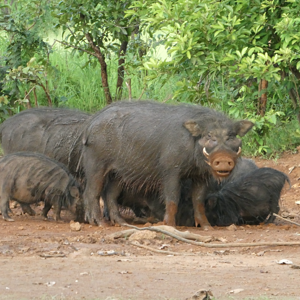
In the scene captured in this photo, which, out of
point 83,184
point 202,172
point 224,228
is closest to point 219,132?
point 202,172

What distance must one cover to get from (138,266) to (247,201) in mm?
3064

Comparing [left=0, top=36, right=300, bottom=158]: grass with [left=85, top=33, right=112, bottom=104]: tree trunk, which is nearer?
[left=0, top=36, right=300, bottom=158]: grass

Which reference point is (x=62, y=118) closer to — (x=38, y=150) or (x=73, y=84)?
(x=38, y=150)

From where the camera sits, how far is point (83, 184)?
832 centimetres

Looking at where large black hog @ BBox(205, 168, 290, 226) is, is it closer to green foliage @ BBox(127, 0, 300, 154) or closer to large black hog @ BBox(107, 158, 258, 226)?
large black hog @ BBox(107, 158, 258, 226)

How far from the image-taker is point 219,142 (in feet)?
23.0

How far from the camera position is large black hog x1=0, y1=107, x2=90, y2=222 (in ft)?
27.2

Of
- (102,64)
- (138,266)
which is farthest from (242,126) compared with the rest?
(102,64)

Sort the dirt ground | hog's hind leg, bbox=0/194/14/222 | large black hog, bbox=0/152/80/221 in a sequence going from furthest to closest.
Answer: large black hog, bbox=0/152/80/221 → hog's hind leg, bbox=0/194/14/222 → the dirt ground

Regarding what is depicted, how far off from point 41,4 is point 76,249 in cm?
632

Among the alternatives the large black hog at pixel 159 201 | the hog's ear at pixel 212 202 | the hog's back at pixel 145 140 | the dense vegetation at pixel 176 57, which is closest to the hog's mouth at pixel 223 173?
the hog's back at pixel 145 140

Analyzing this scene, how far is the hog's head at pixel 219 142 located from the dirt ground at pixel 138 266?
67 cm

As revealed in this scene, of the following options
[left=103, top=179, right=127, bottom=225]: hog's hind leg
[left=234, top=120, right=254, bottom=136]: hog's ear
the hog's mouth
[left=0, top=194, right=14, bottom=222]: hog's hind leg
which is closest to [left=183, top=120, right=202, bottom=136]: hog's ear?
[left=234, top=120, right=254, bottom=136]: hog's ear

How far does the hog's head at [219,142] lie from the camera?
6.87 metres
